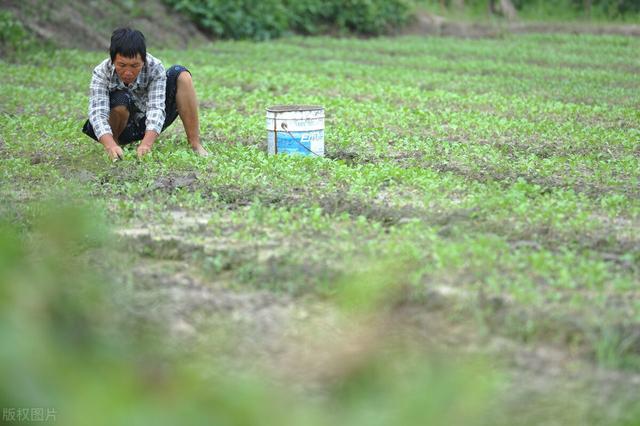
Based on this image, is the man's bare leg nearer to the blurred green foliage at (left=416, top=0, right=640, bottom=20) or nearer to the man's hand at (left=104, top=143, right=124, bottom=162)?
the man's hand at (left=104, top=143, right=124, bottom=162)

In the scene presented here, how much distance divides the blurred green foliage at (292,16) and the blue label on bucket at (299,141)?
13.3 meters

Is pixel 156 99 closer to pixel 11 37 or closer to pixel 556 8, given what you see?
pixel 11 37

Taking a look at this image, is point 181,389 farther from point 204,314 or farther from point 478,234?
point 478,234

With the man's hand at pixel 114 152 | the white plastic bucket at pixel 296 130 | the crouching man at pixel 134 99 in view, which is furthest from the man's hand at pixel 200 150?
the man's hand at pixel 114 152

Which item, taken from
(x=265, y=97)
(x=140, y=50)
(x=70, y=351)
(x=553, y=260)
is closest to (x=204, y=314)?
(x=553, y=260)

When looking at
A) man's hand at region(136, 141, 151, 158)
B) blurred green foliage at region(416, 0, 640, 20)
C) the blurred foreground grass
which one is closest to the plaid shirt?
man's hand at region(136, 141, 151, 158)

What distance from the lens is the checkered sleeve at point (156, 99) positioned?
7.62m

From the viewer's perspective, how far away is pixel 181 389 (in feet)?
5.68

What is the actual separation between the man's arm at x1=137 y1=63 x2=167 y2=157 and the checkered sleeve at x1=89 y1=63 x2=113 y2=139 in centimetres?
29

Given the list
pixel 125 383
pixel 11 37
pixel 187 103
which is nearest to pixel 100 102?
pixel 187 103

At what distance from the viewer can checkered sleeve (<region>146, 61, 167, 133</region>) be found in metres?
7.62

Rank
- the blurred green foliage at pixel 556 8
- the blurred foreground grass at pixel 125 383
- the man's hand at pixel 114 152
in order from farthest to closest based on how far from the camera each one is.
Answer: the blurred green foliage at pixel 556 8 < the man's hand at pixel 114 152 < the blurred foreground grass at pixel 125 383

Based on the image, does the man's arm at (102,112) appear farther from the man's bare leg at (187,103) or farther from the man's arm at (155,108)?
the man's bare leg at (187,103)

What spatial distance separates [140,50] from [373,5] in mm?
16973
